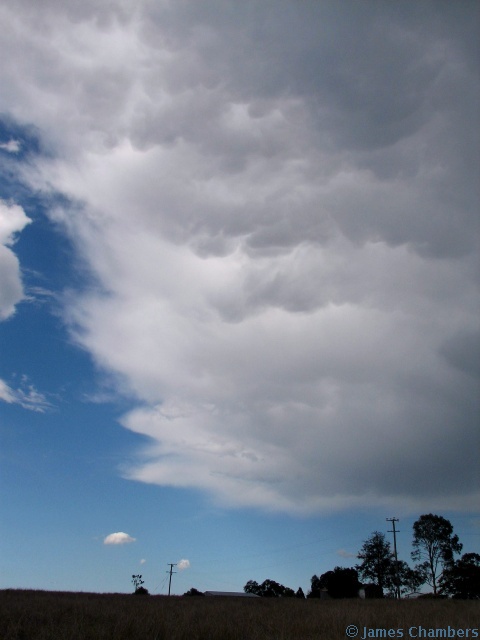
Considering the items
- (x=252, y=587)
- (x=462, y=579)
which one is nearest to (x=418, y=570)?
(x=462, y=579)

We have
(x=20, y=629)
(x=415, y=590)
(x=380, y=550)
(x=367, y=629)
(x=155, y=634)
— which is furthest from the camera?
(x=380, y=550)

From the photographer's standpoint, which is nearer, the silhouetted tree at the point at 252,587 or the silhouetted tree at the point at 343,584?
the silhouetted tree at the point at 343,584

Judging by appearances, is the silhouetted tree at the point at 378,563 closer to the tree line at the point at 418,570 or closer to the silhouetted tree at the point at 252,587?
the tree line at the point at 418,570

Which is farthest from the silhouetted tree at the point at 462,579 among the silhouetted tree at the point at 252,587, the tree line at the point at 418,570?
the silhouetted tree at the point at 252,587

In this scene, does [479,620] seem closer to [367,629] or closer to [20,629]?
[367,629]

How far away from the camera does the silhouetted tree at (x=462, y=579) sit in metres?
77.8

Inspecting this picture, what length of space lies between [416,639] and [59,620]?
12159mm

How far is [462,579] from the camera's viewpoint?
7969cm

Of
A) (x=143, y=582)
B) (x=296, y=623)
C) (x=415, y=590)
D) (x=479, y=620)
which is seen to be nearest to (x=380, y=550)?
(x=415, y=590)

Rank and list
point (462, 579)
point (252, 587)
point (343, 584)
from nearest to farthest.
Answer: point (462, 579) < point (343, 584) < point (252, 587)

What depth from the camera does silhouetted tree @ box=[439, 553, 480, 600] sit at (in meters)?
77.8

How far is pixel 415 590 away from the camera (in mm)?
85562

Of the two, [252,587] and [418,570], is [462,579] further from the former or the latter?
[252,587]

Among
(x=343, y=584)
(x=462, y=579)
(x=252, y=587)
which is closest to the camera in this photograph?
(x=462, y=579)
